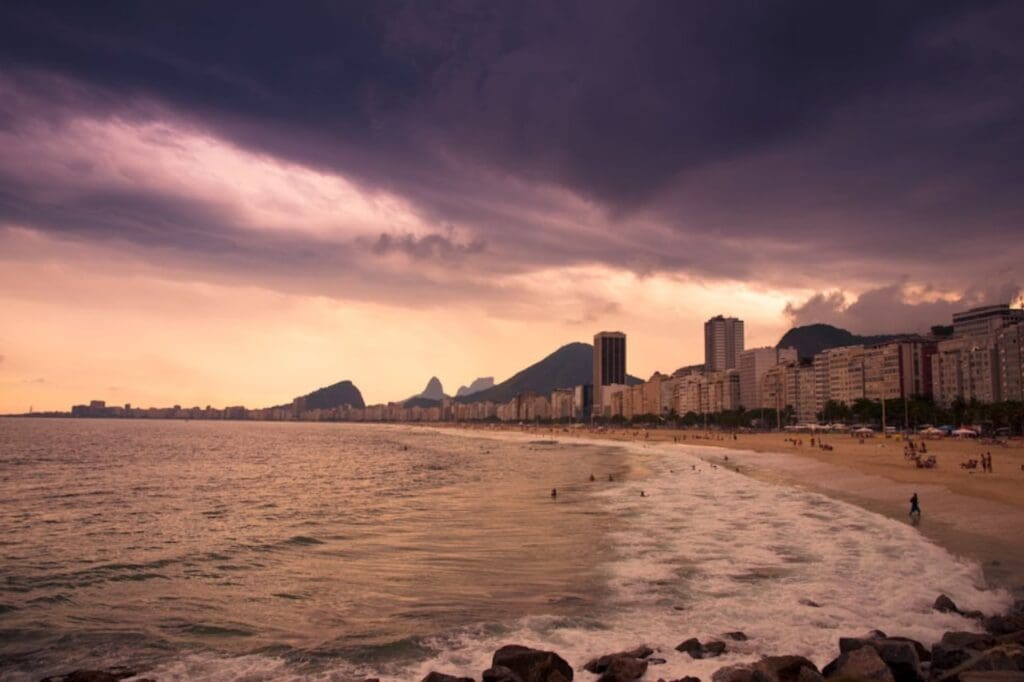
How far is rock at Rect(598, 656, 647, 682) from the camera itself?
12914 millimetres

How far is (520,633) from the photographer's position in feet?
53.2

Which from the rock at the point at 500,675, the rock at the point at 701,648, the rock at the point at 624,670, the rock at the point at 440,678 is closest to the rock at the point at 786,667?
the rock at the point at 701,648

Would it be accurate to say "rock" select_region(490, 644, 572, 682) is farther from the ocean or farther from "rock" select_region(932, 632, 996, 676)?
"rock" select_region(932, 632, 996, 676)

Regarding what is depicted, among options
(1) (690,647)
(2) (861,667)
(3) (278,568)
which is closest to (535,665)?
(1) (690,647)

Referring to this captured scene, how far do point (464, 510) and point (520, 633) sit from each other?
23.9 meters

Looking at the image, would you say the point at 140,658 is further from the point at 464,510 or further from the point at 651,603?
the point at 464,510

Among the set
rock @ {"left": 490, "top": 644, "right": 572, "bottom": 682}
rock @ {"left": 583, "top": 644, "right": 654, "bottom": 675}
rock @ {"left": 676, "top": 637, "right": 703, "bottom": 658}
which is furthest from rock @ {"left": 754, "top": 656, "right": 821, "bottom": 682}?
rock @ {"left": 490, "top": 644, "right": 572, "bottom": 682}

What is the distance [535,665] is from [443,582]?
358 inches

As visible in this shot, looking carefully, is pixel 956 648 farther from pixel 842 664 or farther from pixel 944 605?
pixel 944 605

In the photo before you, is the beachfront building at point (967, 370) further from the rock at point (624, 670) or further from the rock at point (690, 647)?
the rock at point (624, 670)

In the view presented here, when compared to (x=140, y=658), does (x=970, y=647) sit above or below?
above

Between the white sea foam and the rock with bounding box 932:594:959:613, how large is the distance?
36cm

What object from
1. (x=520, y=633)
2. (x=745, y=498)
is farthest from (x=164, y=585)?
(x=745, y=498)

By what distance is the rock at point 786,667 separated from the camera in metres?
12.1
